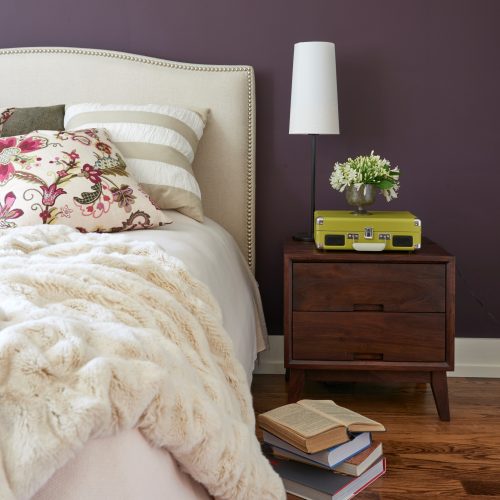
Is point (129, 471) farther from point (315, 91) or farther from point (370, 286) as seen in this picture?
point (315, 91)

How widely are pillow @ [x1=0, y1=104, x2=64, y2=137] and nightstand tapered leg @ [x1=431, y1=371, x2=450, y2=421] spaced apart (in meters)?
1.47

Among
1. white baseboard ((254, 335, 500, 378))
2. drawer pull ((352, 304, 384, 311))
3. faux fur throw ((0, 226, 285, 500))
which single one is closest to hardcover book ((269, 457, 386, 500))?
faux fur throw ((0, 226, 285, 500))

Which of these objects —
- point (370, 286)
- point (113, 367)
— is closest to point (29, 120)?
point (370, 286)

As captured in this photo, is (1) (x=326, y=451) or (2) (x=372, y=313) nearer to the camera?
(1) (x=326, y=451)

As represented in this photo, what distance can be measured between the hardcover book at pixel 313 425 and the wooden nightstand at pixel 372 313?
498mm

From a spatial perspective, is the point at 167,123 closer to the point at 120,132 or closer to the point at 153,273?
the point at 120,132

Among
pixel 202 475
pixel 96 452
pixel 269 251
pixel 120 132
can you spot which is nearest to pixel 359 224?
pixel 269 251

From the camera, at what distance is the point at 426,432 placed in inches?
93.3

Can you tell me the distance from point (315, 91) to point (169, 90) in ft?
1.78

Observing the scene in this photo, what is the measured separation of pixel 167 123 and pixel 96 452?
1.84m

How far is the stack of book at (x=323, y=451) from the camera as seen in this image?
5.95ft

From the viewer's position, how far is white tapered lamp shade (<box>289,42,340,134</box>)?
8.79 feet

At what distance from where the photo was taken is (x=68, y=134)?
7.27ft

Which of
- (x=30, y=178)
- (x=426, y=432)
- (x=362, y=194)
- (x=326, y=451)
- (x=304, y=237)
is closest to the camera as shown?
(x=326, y=451)
